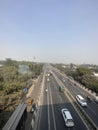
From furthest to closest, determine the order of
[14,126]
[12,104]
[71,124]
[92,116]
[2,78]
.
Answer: [2,78], [12,104], [92,116], [71,124], [14,126]

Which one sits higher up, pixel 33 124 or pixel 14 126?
pixel 14 126

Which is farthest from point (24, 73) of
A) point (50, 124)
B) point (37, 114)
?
point (50, 124)

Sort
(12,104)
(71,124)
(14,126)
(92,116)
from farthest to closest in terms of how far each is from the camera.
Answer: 1. (12,104)
2. (92,116)
3. (71,124)
4. (14,126)

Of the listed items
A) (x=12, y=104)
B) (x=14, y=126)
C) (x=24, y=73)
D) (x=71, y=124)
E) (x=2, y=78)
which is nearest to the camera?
(x=14, y=126)

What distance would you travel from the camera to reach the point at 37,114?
105ft

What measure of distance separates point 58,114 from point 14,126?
671 inches

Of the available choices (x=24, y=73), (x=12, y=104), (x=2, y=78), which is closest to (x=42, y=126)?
(x=12, y=104)

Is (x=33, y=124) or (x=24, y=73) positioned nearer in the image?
(x=33, y=124)

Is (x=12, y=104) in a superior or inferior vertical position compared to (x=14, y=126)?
inferior

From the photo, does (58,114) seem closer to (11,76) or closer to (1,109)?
(1,109)

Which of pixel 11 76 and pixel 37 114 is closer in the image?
pixel 37 114

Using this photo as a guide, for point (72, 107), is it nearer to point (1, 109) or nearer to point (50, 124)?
point (50, 124)

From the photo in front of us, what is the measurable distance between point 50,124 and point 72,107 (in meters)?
11.0

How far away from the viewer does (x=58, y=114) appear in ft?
107
